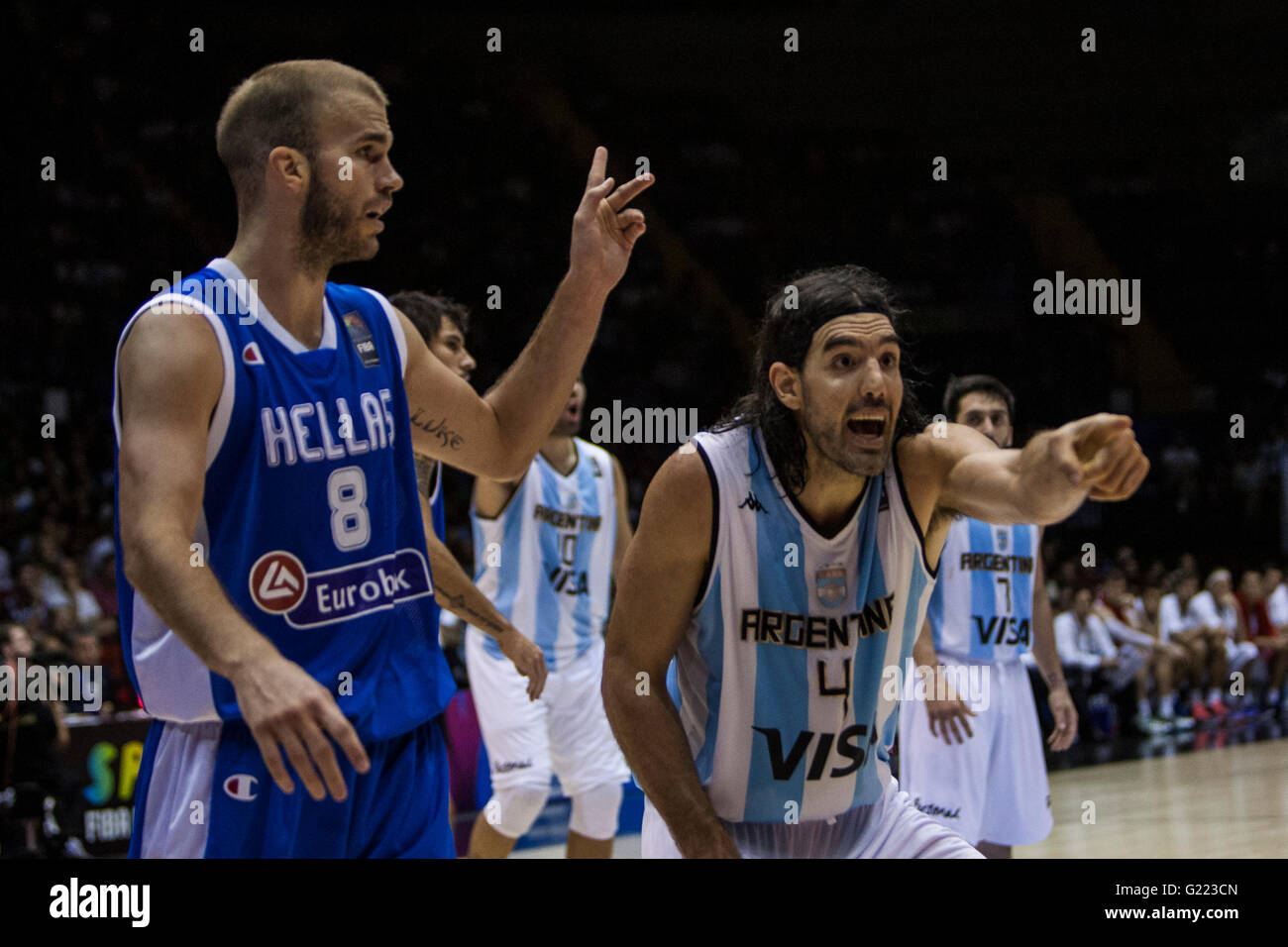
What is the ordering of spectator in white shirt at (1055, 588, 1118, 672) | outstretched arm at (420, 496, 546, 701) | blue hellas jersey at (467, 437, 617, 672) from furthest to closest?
spectator in white shirt at (1055, 588, 1118, 672), blue hellas jersey at (467, 437, 617, 672), outstretched arm at (420, 496, 546, 701)

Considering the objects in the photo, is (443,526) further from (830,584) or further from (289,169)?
(289,169)

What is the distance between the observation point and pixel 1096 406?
18.5m

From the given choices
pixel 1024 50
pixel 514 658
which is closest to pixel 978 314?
pixel 1024 50

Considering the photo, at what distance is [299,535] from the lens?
97.0 inches

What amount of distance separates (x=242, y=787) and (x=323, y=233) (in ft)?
3.31

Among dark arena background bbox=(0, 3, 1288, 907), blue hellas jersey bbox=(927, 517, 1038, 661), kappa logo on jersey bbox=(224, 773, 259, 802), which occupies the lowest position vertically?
kappa logo on jersey bbox=(224, 773, 259, 802)

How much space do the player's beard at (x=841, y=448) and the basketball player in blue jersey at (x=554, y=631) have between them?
3.15 m

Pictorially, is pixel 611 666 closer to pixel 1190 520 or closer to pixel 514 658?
pixel 514 658

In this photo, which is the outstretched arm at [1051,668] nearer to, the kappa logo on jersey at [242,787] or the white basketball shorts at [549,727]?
the white basketball shorts at [549,727]

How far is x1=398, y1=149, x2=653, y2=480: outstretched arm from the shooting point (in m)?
2.75

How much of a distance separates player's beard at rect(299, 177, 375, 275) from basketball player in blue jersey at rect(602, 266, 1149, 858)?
84 cm

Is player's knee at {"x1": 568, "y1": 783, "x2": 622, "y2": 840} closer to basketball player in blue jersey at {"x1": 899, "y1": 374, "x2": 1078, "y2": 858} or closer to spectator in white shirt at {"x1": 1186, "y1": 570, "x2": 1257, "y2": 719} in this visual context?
basketball player in blue jersey at {"x1": 899, "y1": 374, "x2": 1078, "y2": 858}

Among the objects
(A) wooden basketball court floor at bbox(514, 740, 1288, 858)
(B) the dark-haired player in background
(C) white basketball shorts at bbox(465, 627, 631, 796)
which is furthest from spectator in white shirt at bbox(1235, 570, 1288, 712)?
(B) the dark-haired player in background

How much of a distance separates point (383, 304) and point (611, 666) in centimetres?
89
